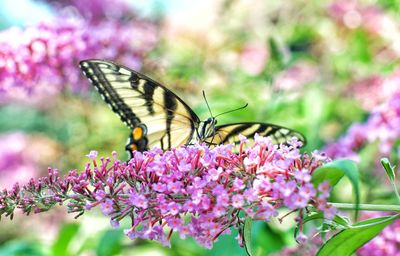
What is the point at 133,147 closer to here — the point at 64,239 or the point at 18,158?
the point at 64,239

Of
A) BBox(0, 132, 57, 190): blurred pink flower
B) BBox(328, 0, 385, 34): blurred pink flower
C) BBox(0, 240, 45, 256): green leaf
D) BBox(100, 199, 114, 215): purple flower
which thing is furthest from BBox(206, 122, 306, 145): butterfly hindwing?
BBox(0, 132, 57, 190): blurred pink flower

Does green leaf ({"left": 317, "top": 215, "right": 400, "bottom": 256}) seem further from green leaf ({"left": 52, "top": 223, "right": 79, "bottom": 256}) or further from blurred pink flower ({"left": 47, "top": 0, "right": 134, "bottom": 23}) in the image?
blurred pink flower ({"left": 47, "top": 0, "right": 134, "bottom": 23})

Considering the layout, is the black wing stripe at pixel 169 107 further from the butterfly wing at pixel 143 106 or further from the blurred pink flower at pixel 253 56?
the blurred pink flower at pixel 253 56

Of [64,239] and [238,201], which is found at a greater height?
[64,239]

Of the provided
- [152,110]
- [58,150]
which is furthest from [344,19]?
[58,150]

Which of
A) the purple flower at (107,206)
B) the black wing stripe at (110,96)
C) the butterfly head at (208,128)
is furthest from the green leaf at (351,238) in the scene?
the black wing stripe at (110,96)

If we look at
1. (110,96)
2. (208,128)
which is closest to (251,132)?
(208,128)
